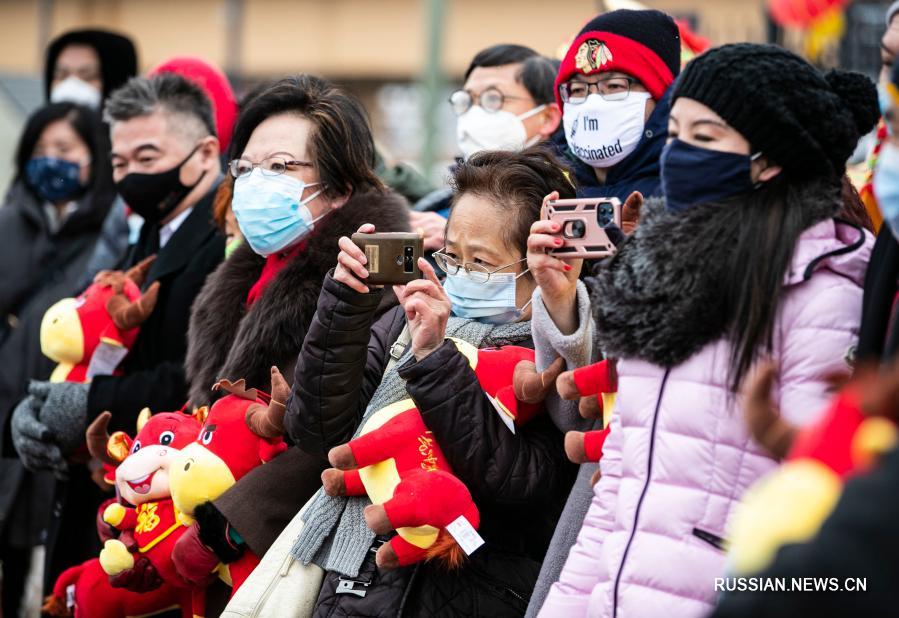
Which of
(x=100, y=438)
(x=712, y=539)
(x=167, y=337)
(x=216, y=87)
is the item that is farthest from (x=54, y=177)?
(x=712, y=539)

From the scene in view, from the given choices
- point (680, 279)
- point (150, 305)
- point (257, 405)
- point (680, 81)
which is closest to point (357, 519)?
point (257, 405)

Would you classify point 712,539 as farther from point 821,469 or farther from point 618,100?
point 618,100

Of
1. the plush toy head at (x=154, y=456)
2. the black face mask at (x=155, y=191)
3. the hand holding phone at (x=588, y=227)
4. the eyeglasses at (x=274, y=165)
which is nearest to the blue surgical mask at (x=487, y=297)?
the hand holding phone at (x=588, y=227)

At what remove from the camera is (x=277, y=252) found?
177 inches

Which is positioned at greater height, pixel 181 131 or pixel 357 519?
pixel 181 131

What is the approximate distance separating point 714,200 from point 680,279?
0.22 metres

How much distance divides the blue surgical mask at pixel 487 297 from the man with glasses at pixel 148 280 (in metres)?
1.65

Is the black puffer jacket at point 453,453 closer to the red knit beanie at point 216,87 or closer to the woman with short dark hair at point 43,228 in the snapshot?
the red knit beanie at point 216,87

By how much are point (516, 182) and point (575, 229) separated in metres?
0.58

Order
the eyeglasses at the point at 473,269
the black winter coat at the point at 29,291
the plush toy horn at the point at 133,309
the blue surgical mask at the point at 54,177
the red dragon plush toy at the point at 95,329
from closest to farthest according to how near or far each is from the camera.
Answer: the eyeglasses at the point at 473,269, the plush toy horn at the point at 133,309, the red dragon plush toy at the point at 95,329, the black winter coat at the point at 29,291, the blue surgical mask at the point at 54,177

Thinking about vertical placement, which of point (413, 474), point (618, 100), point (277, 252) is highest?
point (618, 100)

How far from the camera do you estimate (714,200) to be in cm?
294

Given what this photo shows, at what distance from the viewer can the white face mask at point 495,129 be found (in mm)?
5453

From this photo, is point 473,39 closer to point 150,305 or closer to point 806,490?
point 150,305
